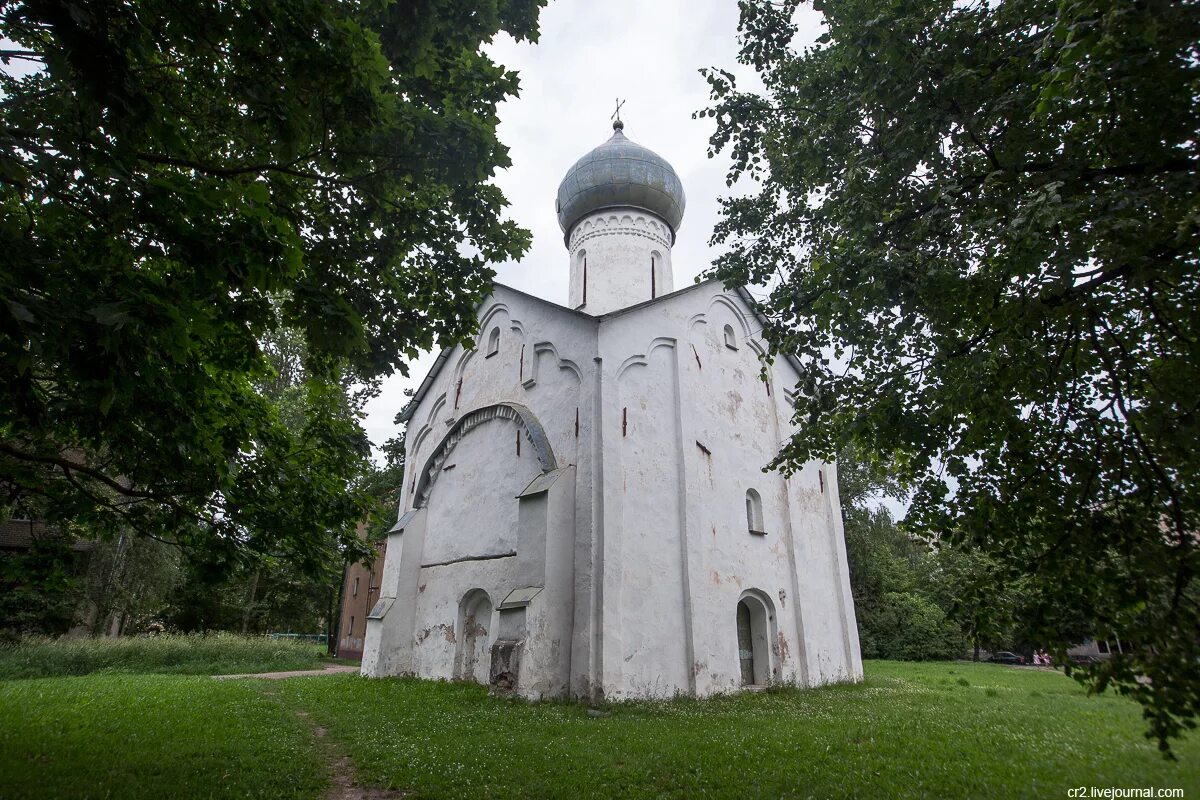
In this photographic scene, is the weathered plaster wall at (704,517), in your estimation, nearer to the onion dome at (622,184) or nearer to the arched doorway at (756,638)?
the arched doorway at (756,638)

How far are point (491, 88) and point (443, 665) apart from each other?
11867 millimetres

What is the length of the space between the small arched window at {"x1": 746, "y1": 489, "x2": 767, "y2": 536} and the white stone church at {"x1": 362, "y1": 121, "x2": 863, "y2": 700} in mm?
76

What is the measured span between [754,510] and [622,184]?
32.5 feet

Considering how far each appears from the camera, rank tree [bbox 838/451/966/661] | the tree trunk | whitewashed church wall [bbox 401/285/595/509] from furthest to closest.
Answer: the tree trunk
tree [bbox 838/451/966/661]
whitewashed church wall [bbox 401/285/595/509]

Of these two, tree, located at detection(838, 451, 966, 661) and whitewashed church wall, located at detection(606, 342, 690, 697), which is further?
tree, located at detection(838, 451, 966, 661)

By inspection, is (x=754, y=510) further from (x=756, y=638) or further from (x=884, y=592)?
(x=884, y=592)

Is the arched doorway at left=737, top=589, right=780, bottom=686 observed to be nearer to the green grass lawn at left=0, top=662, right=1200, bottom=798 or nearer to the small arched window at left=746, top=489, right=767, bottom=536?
the small arched window at left=746, top=489, right=767, bottom=536

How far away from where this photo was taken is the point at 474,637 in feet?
43.2

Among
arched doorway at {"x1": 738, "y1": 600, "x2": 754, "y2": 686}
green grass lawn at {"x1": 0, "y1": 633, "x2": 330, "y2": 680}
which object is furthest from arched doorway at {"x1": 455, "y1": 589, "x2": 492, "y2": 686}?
green grass lawn at {"x1": 0, "y1": 633, "x2": 330, "y2": 680}

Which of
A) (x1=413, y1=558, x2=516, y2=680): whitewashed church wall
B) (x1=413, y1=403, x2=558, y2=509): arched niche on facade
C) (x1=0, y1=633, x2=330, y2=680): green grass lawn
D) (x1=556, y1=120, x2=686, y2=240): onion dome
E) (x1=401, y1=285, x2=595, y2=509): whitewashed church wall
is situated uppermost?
(x1=556, y1=120, x2=686, y2=240): onion dome

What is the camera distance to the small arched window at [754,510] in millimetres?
13909

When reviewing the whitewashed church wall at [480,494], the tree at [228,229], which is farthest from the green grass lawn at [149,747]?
the whitewashed church wall at [480,494]

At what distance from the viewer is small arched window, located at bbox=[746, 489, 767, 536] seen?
13.9 metres

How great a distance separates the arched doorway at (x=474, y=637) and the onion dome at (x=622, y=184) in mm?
11149
